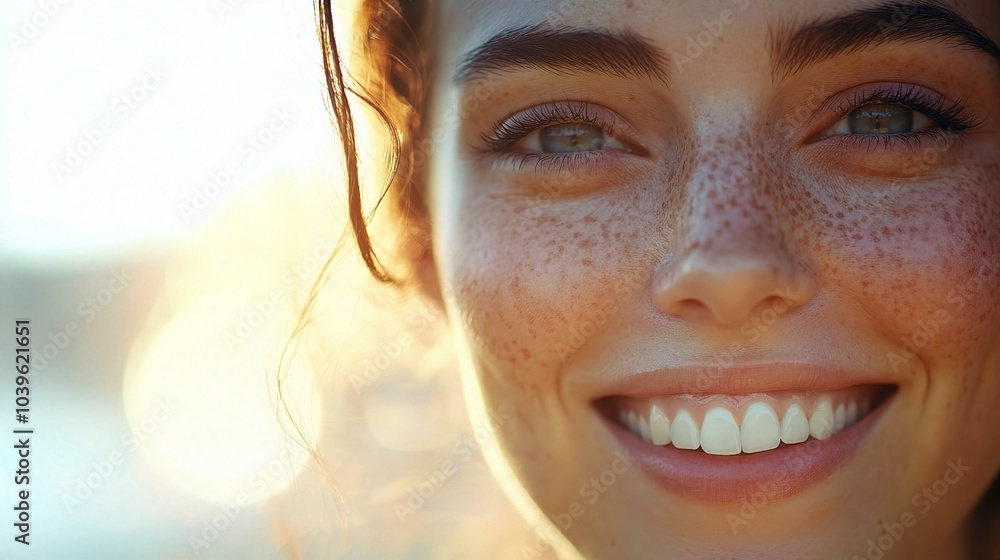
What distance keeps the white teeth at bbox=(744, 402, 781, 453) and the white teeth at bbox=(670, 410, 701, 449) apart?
0.25 feet

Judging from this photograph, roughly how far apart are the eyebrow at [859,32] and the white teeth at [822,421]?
0.53m

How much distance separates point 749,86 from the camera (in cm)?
111

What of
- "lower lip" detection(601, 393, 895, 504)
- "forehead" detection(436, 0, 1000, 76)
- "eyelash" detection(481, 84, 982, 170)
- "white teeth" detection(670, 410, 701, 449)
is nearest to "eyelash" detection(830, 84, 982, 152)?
"eyelash" detection(481, 84, 982, 170)

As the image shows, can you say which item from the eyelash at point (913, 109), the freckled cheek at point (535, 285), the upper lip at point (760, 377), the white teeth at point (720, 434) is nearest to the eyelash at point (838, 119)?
the eyelash at point (913, 109)

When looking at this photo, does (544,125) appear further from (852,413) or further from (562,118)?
(852,413)

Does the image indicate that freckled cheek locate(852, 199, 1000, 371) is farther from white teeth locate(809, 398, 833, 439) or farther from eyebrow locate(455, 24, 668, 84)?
eyebrow locate(455, 24, 668, 84)

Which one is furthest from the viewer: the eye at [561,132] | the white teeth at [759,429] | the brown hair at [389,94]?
the brown hair at [389,94]

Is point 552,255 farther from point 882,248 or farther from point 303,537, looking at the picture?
point 303,537

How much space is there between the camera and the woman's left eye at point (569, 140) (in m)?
1.29

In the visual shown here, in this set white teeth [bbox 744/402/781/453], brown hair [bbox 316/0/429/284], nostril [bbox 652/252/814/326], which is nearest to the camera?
nostril [bbox 652/252/814/326]

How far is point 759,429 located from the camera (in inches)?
45.7

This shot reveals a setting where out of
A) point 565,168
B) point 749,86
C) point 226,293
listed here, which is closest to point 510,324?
point 565,168

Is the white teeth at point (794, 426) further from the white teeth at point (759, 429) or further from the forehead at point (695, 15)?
the forehead at point (695, 15)

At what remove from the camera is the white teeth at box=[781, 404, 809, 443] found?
116 centimetres
